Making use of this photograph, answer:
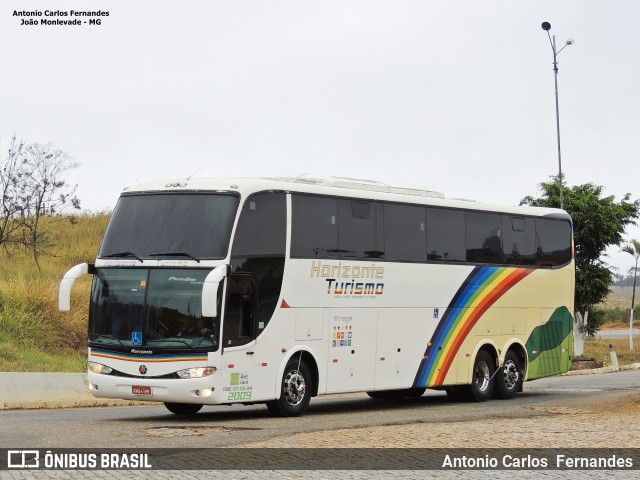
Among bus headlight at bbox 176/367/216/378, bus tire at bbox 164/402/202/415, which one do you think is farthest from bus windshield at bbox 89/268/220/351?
bus tire at bbox 164/402/202/415

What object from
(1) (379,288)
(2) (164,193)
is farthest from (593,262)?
(2) (164,193)

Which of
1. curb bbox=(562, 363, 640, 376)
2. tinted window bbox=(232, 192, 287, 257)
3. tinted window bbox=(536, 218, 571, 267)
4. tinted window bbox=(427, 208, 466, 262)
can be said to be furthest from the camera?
curb bbox=(562, 363, 640, 376)

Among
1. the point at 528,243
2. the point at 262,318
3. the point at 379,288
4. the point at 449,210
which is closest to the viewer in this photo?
the point at 262,318

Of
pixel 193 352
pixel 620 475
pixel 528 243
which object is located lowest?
pixel 620 475

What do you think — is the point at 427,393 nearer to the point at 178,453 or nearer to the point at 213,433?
the point at 213,433

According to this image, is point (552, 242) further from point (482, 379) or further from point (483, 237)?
point (482, 379)

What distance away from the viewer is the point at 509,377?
2569 cm

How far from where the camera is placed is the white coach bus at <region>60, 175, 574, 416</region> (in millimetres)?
18625

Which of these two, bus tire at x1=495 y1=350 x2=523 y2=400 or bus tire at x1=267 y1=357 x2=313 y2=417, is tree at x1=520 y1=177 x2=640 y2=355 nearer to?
bus tire at x1=495 y1=350 x2=523 y2=400

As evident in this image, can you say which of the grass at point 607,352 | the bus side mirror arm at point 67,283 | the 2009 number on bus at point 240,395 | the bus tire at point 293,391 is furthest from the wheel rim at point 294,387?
the grass at point 607,352

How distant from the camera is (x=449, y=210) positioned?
23.9 meters

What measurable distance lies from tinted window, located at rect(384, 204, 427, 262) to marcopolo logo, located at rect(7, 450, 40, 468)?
9968 millimetres

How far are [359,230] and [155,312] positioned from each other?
14.8 feet

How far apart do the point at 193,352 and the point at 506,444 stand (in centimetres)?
578
